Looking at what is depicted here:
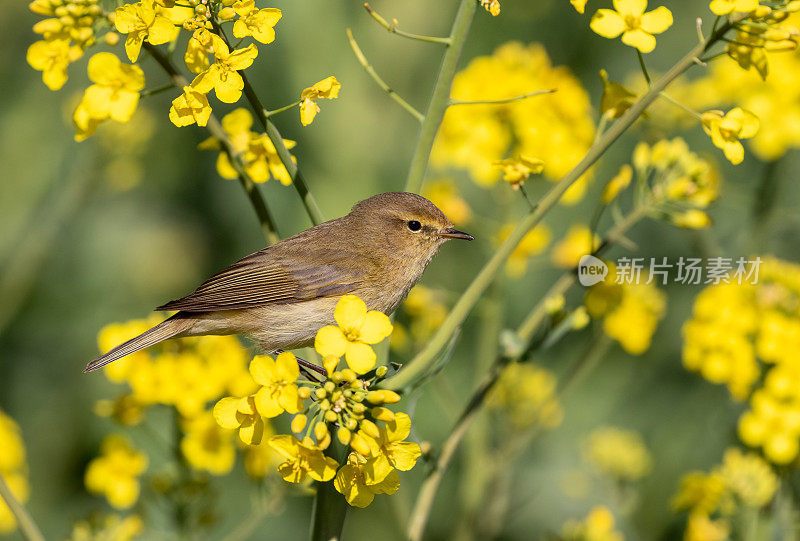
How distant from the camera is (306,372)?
2.63m

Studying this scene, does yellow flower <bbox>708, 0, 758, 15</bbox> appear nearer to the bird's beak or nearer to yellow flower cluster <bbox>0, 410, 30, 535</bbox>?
the bird's beak

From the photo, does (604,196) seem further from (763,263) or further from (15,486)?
(15,486)

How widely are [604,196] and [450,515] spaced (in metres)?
2.81

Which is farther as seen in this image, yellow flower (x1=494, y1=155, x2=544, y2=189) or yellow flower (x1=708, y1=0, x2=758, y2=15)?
yellow flower (x1=494, y1=155, x2=544, y2=189)

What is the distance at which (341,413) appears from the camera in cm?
200

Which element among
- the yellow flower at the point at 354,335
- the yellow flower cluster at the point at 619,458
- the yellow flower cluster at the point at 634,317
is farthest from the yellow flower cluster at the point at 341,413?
the yellow flower cluster at the point at 619,458

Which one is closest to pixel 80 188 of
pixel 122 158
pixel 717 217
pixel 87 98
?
pixel 122 158

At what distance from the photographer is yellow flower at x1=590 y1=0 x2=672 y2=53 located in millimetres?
2166

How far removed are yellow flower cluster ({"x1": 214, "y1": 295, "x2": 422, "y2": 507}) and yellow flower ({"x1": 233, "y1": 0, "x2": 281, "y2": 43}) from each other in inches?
24.5

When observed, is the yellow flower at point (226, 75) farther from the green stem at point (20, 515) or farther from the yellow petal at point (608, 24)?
the green stem at point (20, 515)

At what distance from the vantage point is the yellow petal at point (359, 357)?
6.42ft

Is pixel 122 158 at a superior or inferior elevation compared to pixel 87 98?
inferior

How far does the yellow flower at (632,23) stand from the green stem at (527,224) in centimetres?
10

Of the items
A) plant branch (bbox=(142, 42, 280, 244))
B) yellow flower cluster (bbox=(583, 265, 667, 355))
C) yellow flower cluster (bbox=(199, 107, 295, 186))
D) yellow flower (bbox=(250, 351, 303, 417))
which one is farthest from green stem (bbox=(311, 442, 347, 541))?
yellow flower cluster (bbox=(583, 265, 667, 355))
